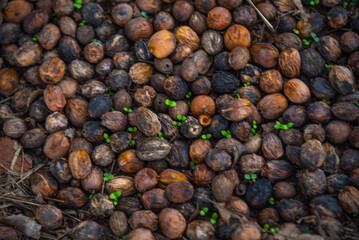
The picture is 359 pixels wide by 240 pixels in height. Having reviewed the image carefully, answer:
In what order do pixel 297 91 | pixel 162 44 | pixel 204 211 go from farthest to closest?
pixel 162 44 < pixel 297 91 < pixel 204 211

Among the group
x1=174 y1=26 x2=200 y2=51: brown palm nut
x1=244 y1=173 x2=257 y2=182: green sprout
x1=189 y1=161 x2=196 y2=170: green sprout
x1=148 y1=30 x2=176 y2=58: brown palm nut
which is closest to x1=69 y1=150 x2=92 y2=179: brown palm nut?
x1=189 y1=161 x2=196 y2=170: green sprout

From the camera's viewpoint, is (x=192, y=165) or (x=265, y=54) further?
(x=265, y=54)

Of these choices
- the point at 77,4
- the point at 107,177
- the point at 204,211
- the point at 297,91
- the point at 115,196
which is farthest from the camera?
the point at 77,4

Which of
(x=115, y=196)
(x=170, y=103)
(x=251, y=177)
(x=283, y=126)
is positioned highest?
(x=283, y=126)

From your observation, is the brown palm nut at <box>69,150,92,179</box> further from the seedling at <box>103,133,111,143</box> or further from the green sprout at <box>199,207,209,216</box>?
the green sprout at <box>199,207,209,216</box>

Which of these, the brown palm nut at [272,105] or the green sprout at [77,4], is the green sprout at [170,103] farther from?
the green sprout at [77,4]

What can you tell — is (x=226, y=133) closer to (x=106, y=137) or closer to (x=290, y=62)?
(x=290, y=62)

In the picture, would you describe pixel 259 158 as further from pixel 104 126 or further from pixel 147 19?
pixel 147 19

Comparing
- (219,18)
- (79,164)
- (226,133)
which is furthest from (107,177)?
(219,18)

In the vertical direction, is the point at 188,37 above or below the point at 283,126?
above
